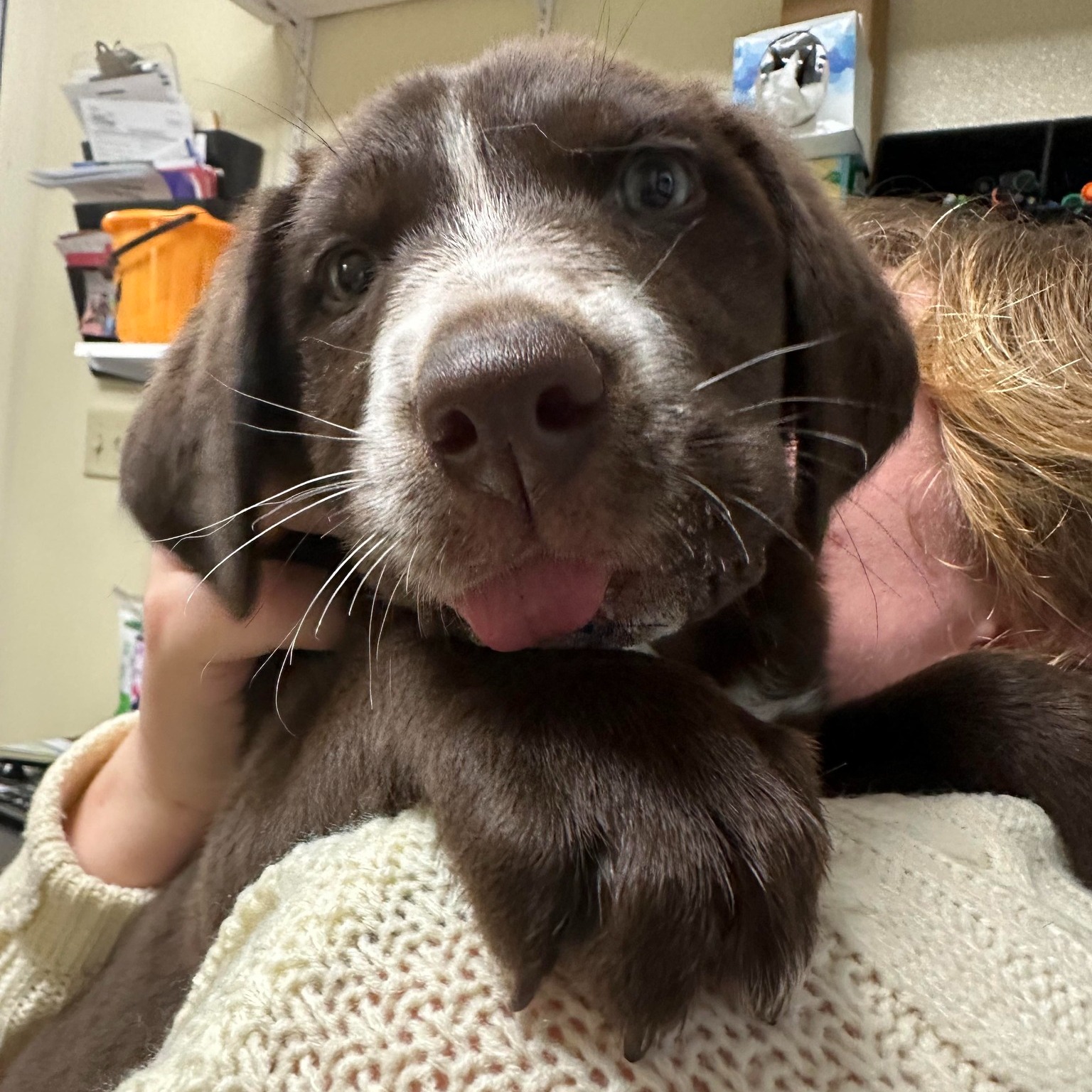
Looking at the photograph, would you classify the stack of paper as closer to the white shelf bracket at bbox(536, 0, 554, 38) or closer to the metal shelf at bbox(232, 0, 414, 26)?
the metal shelf at bbox(232, 0, 414, 26)

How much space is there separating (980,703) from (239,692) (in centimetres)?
102

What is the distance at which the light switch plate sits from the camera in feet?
13.4

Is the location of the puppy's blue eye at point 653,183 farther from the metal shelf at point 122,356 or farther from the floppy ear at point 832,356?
the metal shelf at point 122,356

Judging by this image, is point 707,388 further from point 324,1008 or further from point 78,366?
point 78,366

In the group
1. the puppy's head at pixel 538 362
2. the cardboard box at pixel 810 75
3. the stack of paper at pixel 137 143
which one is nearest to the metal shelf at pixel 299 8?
the stack of paper at pixel 137 143

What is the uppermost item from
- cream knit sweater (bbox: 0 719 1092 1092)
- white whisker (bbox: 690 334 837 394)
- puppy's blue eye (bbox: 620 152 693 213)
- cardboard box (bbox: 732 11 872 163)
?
cardboard box (bbox: 732 11 872 163)

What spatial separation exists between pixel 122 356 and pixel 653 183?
2649mm

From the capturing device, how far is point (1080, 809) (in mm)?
1061

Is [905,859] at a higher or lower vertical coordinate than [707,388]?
lower

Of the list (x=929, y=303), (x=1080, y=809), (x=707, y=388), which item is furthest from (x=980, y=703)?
(x=929, y=303)

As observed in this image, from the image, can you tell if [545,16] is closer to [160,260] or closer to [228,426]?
[160,260]

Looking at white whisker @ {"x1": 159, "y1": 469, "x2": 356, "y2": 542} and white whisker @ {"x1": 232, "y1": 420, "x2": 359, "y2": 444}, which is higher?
white whisker @ {"x1": 232, "y1": 420, "x2": 359, "y2": 444}

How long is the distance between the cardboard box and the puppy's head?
1239mm

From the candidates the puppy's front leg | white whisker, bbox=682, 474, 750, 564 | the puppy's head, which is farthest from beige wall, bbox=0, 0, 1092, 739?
the puppy's front leg
